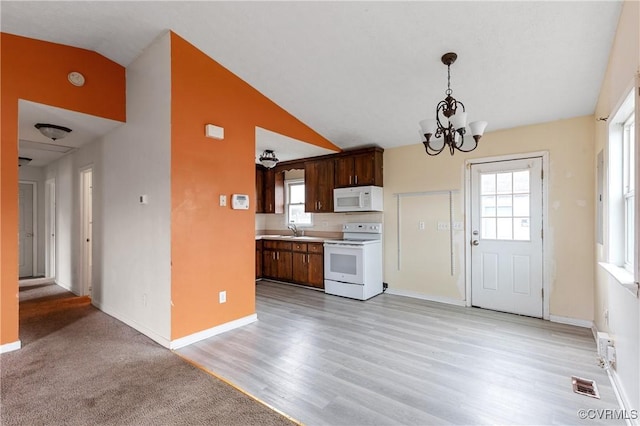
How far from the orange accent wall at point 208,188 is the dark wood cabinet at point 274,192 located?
2.56 metres

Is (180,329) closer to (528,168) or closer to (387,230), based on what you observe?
(387,230)

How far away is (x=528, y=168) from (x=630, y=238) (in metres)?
1.76

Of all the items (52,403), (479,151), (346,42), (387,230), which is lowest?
(52,403)

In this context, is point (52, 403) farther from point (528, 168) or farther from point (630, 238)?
point (528, 168)

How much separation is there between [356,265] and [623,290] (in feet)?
9.96

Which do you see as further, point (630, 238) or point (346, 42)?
point (346, 42)

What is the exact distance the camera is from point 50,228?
6.09m

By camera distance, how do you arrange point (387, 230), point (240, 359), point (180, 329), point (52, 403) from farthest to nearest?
point (387, 230)
point (180, 329)
point (240, 359)
point (52, 403)

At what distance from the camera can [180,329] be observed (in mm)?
3006

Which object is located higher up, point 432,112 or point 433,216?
point 432,112

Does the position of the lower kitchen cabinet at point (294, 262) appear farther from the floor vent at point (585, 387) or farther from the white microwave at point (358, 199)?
the floor vent at point (585, 387)

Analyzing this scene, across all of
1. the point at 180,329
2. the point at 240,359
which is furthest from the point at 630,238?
the point at 180,329

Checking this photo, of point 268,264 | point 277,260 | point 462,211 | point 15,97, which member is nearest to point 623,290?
point 462,211

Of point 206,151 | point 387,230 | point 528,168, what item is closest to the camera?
point 206,151
